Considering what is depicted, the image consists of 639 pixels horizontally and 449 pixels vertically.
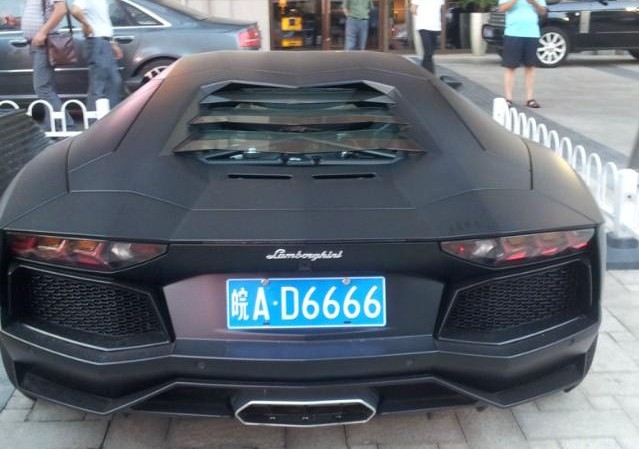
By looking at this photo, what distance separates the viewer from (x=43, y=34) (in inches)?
303

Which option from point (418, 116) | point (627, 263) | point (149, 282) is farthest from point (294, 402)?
point (627, 263)

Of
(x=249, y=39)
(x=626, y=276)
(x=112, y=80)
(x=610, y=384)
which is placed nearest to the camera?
(x=610, y=384)

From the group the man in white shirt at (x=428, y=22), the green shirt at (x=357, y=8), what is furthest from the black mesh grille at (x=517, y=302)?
the green shirt at (x=357, y=8)

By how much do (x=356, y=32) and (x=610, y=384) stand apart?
9.39m

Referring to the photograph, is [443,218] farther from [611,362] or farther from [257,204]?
[611,362]

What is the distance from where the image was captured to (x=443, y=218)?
2609 mm

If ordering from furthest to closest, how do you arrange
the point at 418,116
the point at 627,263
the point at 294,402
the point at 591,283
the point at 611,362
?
the point at 627,263 → the point at 611,362 → the point at 418,116 → the point at 591,283 → the point at 294,402

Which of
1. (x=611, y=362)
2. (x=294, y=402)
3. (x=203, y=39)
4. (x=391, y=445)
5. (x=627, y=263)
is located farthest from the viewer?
(x=203, y=39)

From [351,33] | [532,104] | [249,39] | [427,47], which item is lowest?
[532,104]

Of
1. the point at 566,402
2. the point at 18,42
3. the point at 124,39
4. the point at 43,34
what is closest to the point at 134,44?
the point at 124,39

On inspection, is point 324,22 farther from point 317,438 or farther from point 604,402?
point 317,438

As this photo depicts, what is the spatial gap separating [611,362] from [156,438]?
6.54ft

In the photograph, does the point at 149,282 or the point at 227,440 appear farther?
the point at 227,440

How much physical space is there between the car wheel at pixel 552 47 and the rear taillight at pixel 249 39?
6811 mm
